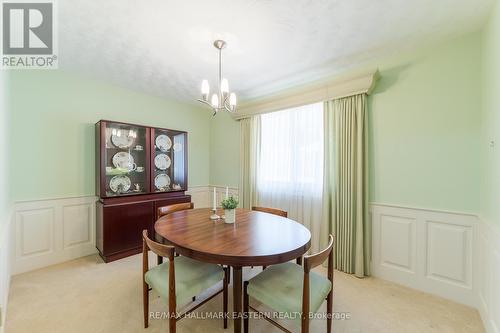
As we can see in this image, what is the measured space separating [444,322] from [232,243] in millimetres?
1947

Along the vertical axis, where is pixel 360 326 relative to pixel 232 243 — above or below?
below

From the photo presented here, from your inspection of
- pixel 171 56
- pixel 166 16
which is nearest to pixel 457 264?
pixel 166 16

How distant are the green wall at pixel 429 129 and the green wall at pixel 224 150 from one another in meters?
2.30

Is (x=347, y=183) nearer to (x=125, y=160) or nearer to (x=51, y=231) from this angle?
(x=125, y=160)

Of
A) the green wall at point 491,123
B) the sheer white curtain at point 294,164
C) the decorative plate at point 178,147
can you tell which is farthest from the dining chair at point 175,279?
the decorative plate at point 178,147

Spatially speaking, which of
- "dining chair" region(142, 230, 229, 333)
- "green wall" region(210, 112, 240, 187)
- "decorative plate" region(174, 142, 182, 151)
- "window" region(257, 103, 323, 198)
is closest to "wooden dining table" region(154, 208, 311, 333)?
"dining chair" region(142, 230, 229, 333)

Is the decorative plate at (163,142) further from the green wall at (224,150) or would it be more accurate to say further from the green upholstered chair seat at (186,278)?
the green upholstered chair seat at (186,278)

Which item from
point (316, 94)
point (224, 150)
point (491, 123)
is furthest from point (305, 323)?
point (224, 150)

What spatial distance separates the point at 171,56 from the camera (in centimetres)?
240

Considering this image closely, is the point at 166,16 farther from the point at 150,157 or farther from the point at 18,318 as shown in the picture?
the point at 18,318

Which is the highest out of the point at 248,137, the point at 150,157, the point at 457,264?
the point at 248,137

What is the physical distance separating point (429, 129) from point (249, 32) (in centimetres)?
207

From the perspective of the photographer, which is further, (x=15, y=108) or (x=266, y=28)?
(x=15, y=108)

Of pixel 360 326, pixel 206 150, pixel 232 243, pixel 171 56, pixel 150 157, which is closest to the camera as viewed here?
pixel 232 243
